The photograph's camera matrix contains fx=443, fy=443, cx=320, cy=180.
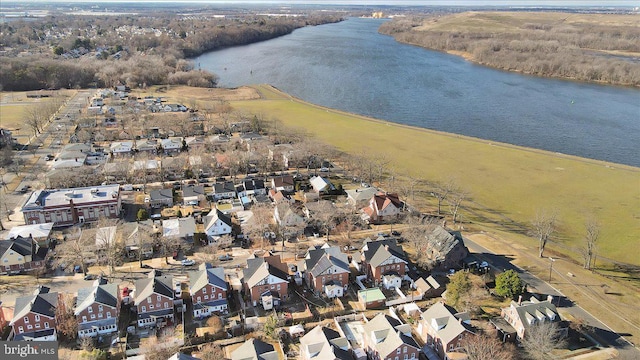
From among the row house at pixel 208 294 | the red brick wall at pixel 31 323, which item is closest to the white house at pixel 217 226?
the row house at pixel 208 294

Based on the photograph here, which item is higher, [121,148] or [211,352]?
[211,352]

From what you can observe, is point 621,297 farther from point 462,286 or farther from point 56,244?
point 56,244

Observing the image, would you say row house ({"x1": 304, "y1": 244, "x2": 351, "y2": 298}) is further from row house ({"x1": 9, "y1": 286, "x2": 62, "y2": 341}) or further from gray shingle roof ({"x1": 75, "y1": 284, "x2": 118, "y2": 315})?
row house ({"x1": 9, "y1": 286, "x2": 62, "y2": 341})

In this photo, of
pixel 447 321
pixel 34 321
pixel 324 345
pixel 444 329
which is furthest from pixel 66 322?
pixel 447 321

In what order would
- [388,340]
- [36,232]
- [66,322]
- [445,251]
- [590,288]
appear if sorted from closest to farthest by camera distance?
1. [388,340]
2. [66,322]
3. [590,288]
4. [445,251]
5. [36,232]

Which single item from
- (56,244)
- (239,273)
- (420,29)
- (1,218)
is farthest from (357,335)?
(420,29)

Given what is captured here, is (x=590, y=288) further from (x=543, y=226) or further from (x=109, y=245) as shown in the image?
(x=109, y=245)

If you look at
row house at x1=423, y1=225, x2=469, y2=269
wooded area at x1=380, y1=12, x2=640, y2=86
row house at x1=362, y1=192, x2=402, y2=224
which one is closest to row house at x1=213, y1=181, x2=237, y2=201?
row house at x1=362, y1=192, x2=402, y2=224
